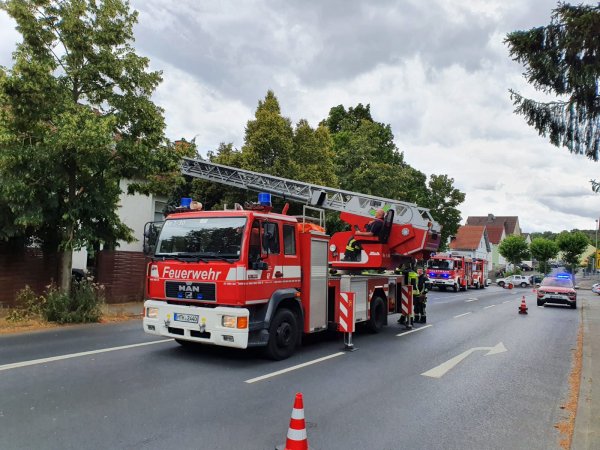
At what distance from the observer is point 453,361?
8617 millimetres

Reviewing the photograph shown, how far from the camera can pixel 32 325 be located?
10812mm

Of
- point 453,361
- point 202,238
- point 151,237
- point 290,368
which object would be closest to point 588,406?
point 453,361

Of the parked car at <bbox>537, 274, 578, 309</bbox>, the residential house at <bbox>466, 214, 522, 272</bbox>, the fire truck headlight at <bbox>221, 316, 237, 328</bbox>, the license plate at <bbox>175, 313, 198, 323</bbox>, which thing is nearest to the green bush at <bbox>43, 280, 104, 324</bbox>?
the license plate at <bbox>175, 313, 198, 323</bbox>

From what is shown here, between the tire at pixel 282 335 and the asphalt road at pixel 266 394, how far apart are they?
0.20m

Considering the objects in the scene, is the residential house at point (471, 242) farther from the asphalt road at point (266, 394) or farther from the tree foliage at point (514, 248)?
the asphalt road at point (266, 394)

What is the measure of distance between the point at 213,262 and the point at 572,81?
591 cm

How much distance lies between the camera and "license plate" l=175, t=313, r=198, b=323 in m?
7.39

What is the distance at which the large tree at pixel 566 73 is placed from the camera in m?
6.25

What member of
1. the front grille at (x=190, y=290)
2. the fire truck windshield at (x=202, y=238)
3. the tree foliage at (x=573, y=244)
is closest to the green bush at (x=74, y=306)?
the fire truck windshield at (x=202, y=238)

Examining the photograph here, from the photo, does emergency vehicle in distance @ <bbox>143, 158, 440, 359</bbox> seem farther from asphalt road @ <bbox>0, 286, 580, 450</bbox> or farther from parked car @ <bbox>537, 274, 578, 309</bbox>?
parked car @ <bbox>537, 274, 578, 309</bbox>

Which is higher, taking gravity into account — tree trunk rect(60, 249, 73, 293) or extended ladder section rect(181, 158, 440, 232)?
extended ladder section rect(181, 158, 440, 232)

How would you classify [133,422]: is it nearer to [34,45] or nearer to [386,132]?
[34,45]

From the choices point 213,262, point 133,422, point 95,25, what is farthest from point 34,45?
point 133,422

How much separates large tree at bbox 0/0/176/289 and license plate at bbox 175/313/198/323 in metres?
4.94
